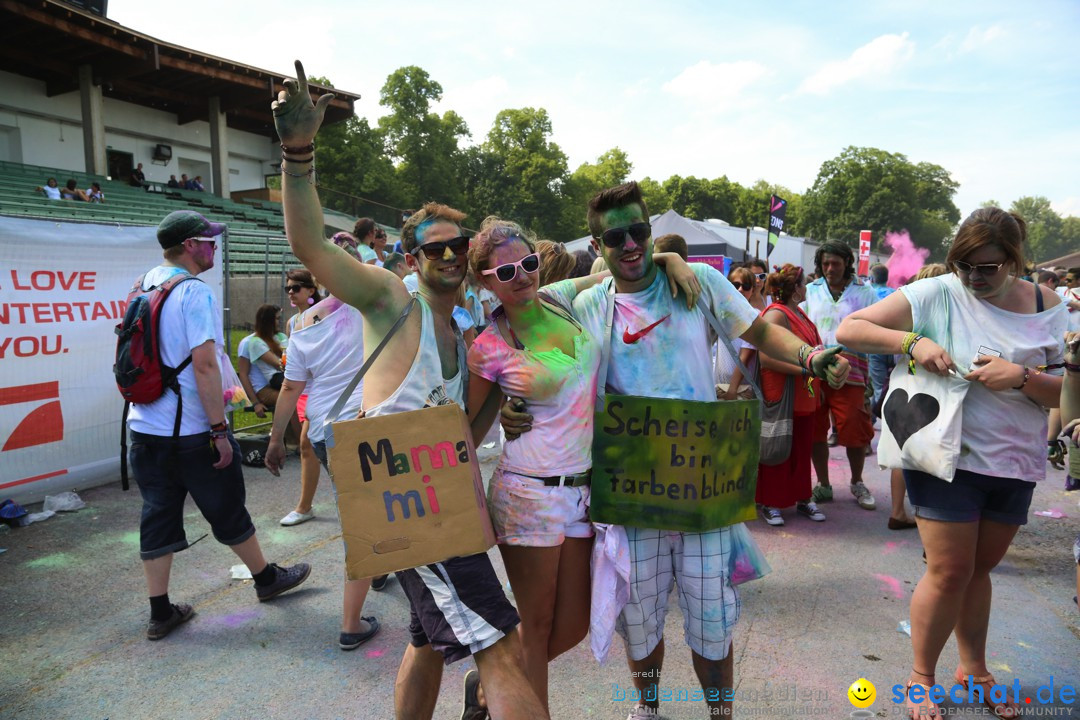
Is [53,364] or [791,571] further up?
[53,364]

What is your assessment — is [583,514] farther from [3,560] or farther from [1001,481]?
[3,560]

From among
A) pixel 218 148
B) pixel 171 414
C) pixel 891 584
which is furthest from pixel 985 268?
pixel 218 148

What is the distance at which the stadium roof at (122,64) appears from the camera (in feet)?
55.6

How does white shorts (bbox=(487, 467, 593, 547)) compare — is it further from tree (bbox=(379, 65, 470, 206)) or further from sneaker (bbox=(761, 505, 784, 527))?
tree (bbox=(379, 65, 470, 206))

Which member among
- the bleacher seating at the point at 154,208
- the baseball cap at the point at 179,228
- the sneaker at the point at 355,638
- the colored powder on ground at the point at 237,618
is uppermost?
the bleacher seating at the point at 154,208

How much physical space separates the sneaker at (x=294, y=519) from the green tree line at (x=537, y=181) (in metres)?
21.3

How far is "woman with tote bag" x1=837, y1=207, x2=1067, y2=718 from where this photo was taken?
97.3 inches

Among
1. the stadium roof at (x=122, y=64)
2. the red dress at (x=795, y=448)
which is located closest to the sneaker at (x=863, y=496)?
the red dress at (x=795, y=448)

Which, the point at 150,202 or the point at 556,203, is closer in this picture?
the point at 150,202

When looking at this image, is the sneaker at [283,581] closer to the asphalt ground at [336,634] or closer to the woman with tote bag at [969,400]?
the asphalt ground at [336,634]

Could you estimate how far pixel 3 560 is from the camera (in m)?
4.32

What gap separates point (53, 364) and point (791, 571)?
5.92 meters

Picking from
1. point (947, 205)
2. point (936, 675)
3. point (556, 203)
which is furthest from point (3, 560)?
point (947, 205)

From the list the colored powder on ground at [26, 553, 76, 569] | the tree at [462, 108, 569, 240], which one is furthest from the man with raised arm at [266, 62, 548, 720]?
the tree at [462, 108, 569, 240]
